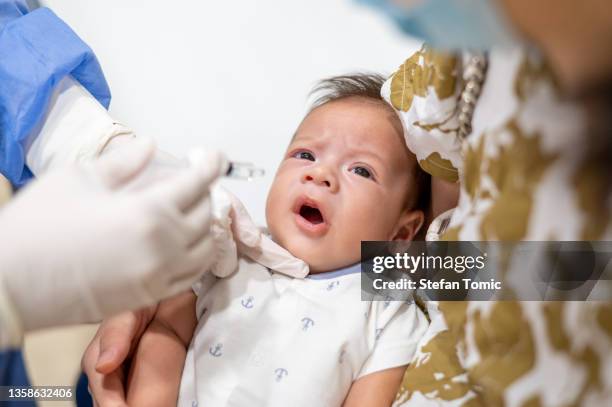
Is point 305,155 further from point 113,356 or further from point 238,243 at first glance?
point 113,356

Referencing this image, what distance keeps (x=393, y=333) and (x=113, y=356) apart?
0.33 m

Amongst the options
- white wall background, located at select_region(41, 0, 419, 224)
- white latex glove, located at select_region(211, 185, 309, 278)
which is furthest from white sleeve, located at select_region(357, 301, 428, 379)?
white wall background, located at select_region(41, 0, 419, 224)

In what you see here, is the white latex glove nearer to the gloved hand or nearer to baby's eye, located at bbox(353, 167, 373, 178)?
baby's eye, located at bbox(353, 167, 373, 178)

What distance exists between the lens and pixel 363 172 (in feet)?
3.10

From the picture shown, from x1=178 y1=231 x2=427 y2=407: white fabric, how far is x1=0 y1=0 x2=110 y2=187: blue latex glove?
0.31 metres

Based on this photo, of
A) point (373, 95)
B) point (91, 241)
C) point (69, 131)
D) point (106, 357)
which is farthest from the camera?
point (373, 95)

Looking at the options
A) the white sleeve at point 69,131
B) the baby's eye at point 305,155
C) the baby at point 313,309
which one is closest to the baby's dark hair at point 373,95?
the baby at point 313,309

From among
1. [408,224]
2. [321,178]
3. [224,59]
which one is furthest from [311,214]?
[224,59]

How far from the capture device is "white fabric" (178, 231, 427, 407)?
803mm

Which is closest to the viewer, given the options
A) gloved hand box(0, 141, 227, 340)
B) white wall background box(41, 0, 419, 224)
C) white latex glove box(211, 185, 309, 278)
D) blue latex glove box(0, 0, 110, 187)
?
gloved hand box(0, 141, 227, 340)

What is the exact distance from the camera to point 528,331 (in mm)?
493

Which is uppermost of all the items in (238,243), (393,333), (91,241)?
(91,241)

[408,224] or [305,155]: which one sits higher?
[305,155]

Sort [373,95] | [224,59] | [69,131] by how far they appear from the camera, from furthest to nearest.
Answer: [224,59]
[373,95]
[69,131]
